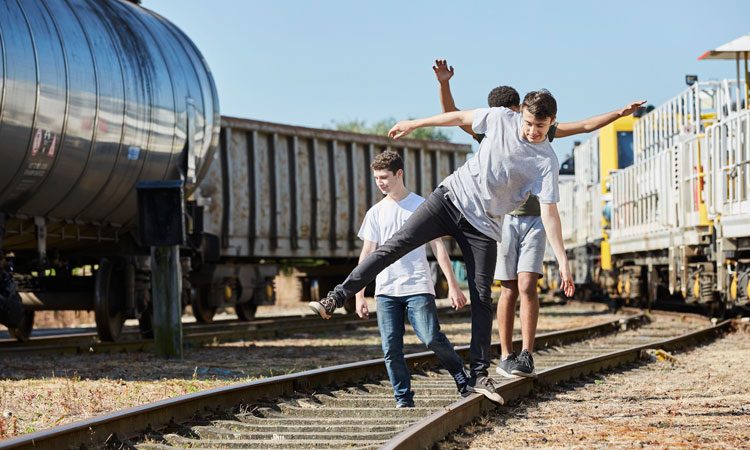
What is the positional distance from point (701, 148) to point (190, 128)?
862cm

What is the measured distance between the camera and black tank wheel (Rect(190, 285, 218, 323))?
2202 cm

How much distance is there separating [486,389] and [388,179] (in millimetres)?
1274

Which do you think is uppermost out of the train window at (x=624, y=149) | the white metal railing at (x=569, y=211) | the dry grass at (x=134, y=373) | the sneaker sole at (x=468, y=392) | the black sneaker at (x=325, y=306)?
the train window at (x=624, y=149)

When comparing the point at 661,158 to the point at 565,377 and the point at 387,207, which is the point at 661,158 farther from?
the point at 387,207

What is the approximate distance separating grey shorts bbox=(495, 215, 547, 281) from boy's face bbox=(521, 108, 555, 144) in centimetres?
99

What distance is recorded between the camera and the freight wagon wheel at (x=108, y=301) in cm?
1444

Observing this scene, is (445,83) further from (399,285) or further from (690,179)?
(690,179)

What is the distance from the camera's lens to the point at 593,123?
7184mm

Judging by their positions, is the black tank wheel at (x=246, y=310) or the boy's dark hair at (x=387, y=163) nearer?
the boy's dark hair at (x=387, y=163)

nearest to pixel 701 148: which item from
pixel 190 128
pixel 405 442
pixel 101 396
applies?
pixel 190 128

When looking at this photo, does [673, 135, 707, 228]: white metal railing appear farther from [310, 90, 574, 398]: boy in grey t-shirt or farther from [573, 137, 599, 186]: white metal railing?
[310, 90, 574, 398]: boy in grey t-shirt

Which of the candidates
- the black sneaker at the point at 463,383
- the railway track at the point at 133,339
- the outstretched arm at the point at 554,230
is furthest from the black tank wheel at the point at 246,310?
the outstretched arm at the point at 554,230

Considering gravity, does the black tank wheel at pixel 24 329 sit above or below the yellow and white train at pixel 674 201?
below

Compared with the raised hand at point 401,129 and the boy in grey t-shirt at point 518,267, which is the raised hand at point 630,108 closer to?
the boy in grey t-shirt at point 518,267
